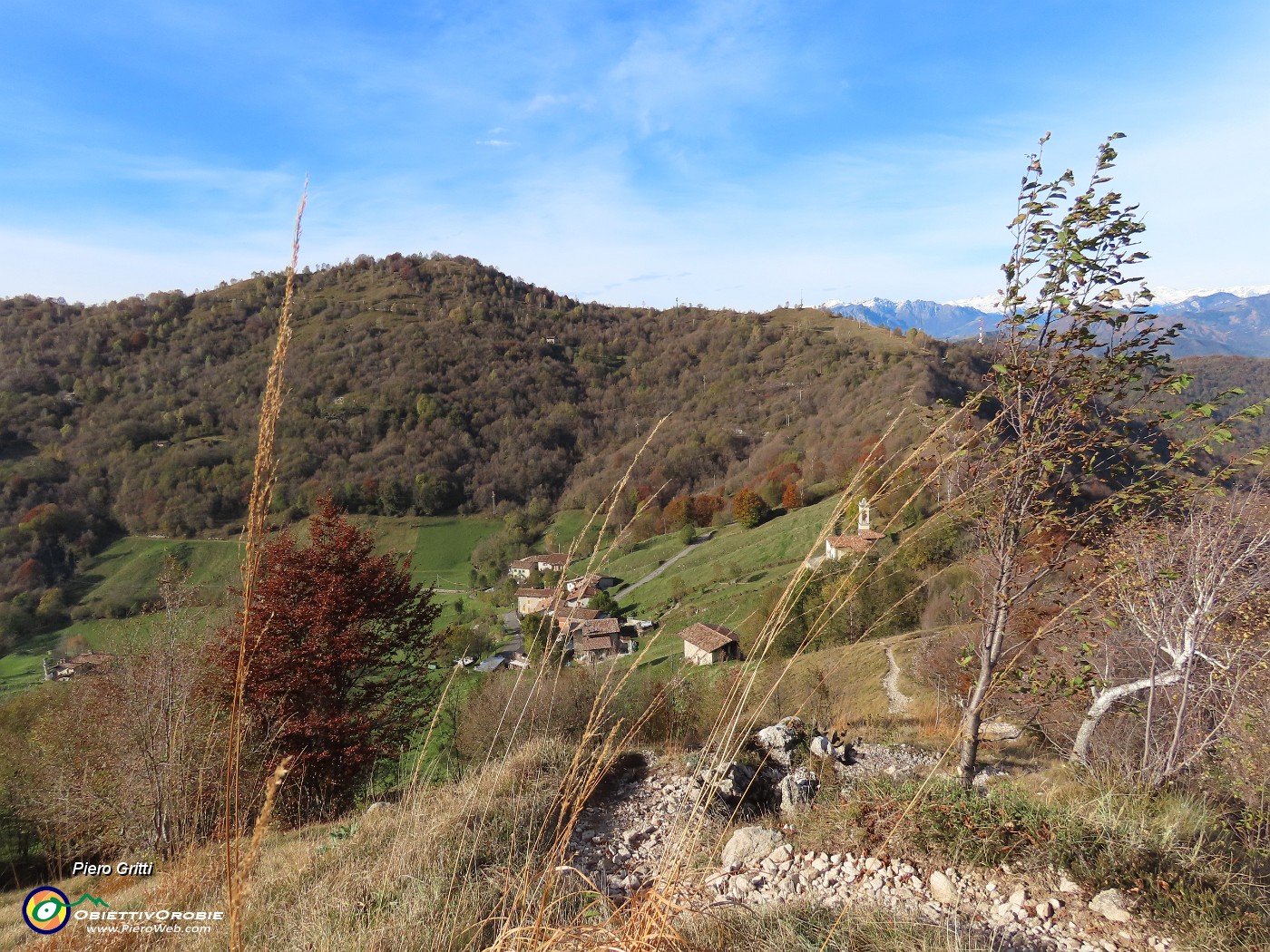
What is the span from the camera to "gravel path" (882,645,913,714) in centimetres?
1594

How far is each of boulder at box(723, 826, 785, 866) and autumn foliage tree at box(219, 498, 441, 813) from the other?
5.53 m

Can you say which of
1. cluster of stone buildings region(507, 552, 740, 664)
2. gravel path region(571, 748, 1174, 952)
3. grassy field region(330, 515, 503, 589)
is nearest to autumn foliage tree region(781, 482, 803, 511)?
cluster of stone buildings region(507, 552, 740, 664)

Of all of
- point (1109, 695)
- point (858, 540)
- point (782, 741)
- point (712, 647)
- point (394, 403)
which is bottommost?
point (782, 741)

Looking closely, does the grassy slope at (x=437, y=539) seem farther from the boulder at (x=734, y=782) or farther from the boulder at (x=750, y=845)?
the boulder at (x=750, y=845)

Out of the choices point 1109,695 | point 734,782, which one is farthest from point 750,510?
point 1109,695

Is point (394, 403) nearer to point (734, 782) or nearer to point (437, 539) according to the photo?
point (437, 539)

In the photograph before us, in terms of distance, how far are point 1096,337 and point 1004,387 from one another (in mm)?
528

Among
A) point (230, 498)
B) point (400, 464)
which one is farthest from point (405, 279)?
point (230, 498)

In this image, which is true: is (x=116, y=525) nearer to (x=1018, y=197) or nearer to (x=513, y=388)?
(x=513, y=388)

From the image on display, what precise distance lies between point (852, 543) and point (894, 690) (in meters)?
18.2

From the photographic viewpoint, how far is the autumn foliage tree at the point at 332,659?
310 inches

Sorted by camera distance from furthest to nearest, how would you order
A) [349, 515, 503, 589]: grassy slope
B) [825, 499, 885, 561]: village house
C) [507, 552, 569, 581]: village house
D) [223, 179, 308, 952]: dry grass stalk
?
[349, 515, 503, 589]: grassy slope, [507, 552, 569, 581]: village house, [825, 499, 885, 561]: village house, [223, 179, 308, 952]: dry grass stalk

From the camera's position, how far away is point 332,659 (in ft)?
26.5

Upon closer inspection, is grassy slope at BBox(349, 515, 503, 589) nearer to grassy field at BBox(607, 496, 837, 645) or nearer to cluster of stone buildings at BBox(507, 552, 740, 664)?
cluster of stone buildings at BBox(507, 552, 740, 664)
